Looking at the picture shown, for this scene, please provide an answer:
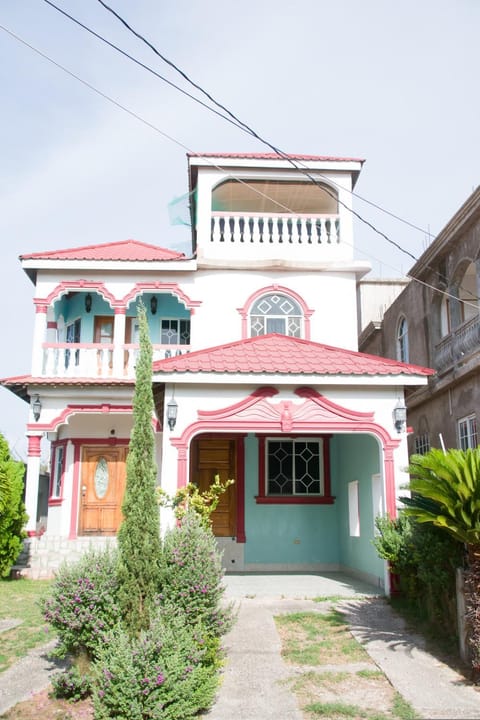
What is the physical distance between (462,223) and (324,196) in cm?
483

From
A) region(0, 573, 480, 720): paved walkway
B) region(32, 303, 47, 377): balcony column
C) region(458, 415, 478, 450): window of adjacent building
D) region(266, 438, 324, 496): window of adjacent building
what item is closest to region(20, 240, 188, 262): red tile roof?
region(32, 303, 47, 377): balcony column

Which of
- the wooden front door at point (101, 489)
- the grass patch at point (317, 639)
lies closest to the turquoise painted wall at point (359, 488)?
the grass patch at point (317, 639)

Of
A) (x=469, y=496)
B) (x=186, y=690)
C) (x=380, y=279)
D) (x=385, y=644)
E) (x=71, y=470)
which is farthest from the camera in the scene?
(x=380, y=279)

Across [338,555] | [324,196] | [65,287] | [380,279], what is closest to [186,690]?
[338,555]

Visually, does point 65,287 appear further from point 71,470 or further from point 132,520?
point 132,520

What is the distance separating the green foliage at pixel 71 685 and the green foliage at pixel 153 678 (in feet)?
1.17

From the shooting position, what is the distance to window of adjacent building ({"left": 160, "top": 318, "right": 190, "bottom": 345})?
16.3m

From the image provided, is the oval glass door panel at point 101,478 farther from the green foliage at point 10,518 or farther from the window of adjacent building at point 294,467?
the window of adjacent building at point 294,467

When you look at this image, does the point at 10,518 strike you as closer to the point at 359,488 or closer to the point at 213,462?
the point at 213,462

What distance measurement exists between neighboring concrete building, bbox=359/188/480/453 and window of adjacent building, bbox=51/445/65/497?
333 inches

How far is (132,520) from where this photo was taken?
21.8ft

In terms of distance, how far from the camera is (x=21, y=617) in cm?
935

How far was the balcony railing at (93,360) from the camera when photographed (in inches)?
586

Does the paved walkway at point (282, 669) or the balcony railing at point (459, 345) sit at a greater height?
the balcony railing at point (459, 345)
